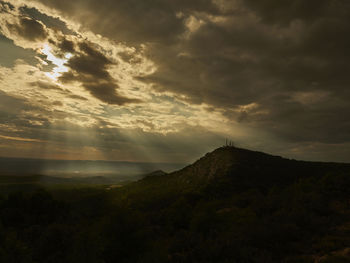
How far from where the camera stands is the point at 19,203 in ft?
124

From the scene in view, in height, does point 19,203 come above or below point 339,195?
below

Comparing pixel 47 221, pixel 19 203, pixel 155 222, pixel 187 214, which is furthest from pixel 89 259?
pixel 19 203

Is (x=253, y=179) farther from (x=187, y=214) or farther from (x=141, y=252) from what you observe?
(x=141, y=252)

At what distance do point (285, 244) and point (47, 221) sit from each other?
37.4m

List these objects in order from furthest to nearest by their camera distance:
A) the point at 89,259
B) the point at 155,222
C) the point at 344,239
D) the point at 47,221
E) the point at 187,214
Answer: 1. the point at 47,221
2. the point at 155,222
3. the point at 187,214
4. the point at 344,239
5. the point at 89,259

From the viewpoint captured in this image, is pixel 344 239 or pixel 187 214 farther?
pixel 187 214

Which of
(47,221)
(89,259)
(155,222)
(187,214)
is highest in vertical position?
(89,259)

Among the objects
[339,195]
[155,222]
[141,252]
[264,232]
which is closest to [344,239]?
[264,232]

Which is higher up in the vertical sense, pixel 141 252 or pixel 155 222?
pixel 141 252

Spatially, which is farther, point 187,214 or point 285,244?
point 187,214

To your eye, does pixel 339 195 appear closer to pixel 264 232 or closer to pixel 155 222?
pixel 264 232

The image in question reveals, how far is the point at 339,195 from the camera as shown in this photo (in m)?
28.0

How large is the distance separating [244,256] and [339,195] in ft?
81.2

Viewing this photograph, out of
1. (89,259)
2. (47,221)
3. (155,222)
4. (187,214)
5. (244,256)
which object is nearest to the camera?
(89,259)
